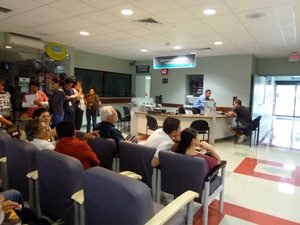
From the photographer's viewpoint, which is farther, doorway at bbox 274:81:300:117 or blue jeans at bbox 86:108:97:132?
doorway at bbox 274:81:300:117

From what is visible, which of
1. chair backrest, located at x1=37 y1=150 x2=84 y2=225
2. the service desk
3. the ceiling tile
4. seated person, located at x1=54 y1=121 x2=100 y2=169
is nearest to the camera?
chair backrest, located at x1=37 y1=150 x2=84 y2=225

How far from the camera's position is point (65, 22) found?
15.4ft

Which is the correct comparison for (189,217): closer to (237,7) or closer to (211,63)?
(237,7)

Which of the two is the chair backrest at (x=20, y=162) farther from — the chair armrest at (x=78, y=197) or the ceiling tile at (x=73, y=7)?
the ceiling tile at (x=73, y=7)

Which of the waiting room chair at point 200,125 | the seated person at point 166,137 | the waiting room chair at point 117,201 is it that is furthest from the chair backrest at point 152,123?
the waiting room chair at point 117,201

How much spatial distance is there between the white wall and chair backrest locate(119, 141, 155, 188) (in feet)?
21.7

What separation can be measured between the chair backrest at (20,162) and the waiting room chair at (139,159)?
928 millimetres

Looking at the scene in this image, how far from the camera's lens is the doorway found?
46.2ft

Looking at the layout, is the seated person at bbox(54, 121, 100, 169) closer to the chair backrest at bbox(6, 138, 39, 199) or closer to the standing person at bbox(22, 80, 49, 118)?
the chair backrest at bbox(6, 138, 39, 199)

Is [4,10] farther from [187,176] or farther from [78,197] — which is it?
[187,176]

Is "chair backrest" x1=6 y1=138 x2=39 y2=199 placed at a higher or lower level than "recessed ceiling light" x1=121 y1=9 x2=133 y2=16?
lower

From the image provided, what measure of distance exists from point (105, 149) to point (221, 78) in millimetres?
6768

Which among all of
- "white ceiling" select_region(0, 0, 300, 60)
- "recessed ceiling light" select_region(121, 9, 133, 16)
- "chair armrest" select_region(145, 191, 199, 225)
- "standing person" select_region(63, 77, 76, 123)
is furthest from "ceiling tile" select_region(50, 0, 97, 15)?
"chair armrest" select_region(145, 191, 199, 225)

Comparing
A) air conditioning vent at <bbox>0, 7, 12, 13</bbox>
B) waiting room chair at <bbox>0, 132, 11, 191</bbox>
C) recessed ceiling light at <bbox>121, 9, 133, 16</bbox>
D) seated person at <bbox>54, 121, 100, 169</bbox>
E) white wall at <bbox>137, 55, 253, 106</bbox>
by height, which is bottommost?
waiting room chair at <bbox>0, 132, 11, 191</bbox>
